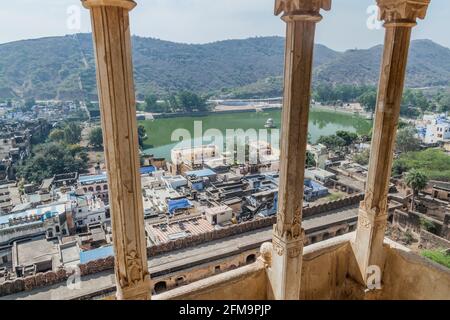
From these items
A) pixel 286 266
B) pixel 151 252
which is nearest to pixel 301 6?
pixel 286 266

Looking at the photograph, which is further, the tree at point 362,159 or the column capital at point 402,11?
the tree at point 362,159

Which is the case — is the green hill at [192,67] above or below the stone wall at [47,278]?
above

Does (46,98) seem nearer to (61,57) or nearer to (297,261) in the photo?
(61,57)

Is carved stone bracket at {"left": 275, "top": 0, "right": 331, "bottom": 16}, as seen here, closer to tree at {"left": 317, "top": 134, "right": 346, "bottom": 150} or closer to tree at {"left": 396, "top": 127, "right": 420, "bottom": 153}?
tree at {"left": 396, "top": 127, "right": 420, "bottom": 153}

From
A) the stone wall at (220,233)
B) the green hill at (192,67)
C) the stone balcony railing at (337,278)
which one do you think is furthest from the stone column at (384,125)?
the green hill at (192,67)

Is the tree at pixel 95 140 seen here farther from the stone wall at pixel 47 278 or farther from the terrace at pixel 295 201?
the terrace at pixel 295 201

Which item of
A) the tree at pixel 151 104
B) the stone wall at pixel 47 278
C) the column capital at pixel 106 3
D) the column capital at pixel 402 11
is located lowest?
the stone wall at pixel 47 278
